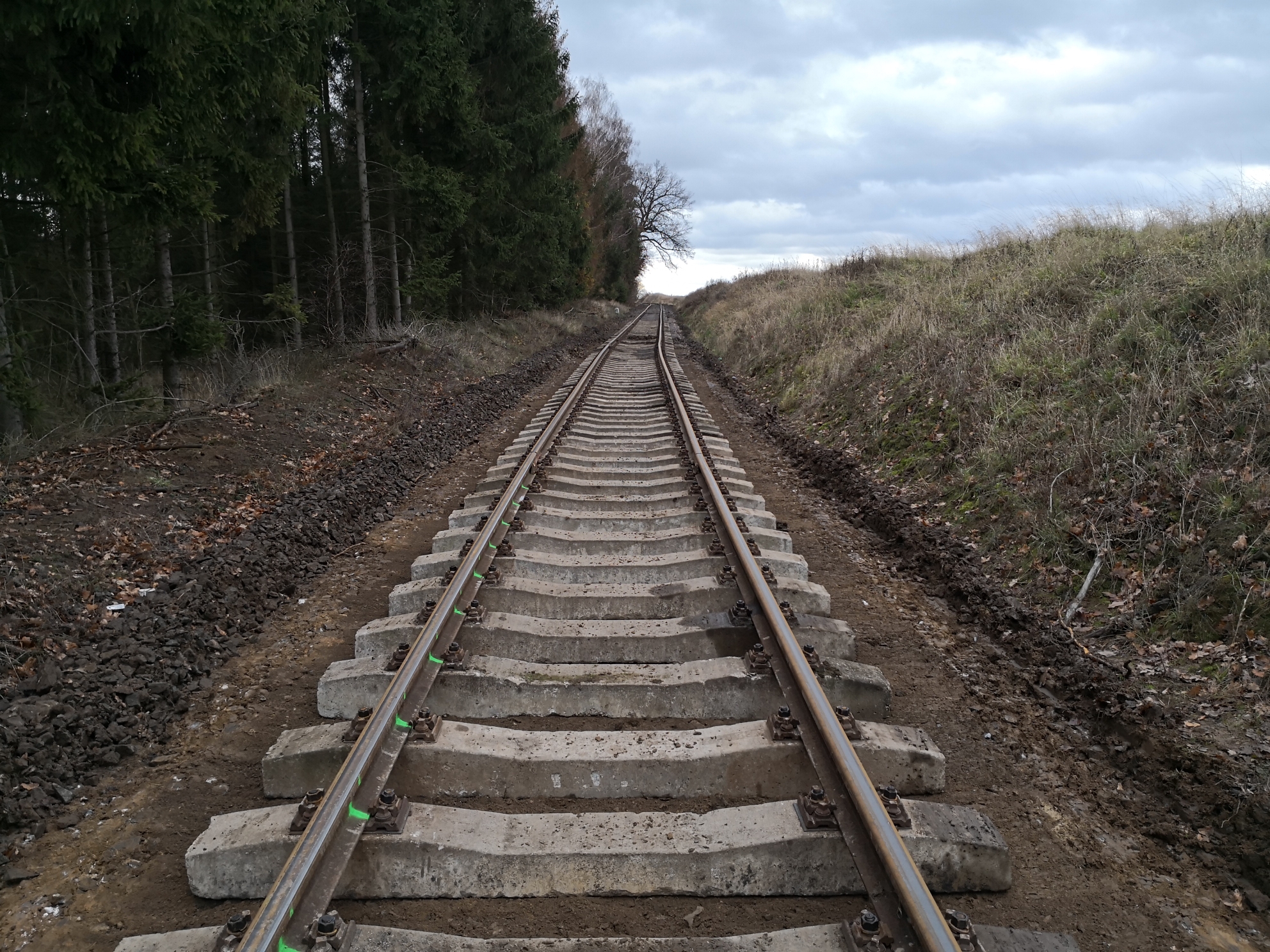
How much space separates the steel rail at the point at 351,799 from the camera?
6.82ft

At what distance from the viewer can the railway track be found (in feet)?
7.30

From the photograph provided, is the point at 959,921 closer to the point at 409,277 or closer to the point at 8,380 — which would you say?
the point at 8,380

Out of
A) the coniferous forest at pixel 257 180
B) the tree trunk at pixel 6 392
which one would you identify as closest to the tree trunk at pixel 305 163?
the coniferous forest at pixel 257 180

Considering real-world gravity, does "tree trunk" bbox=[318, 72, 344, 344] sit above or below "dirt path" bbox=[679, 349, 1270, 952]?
above

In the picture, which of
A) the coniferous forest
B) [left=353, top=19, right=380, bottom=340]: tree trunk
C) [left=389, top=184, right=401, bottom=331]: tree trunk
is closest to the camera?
the coniferous forest

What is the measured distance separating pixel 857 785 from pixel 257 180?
28.6 ft

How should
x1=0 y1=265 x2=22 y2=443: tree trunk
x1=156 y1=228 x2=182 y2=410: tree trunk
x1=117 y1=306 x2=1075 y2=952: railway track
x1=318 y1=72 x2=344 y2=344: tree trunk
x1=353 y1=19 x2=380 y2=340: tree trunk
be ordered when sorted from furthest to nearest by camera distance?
x1=318 y1=72 x2=344 y2=344: tree trunk < x1=353 y1=19 x2=380 y2=340: tree trunk < x1=156 y1=228 x2=182 y2=410: tree trunk < x1=0 y1=265 x2=22 y2=443: tree trunk < x1=117 y1=306 x2=1075 y2=952: railway track

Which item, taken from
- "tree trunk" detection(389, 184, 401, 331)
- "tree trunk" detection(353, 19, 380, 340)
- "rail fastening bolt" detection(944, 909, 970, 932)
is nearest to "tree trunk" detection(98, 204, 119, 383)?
"tree trunk" detection(353, 19, 380, 340)

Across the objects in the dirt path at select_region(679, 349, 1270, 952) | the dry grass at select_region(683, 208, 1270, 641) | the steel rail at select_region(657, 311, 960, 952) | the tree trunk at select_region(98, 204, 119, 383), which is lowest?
the dirt path at select_region(679, 349, 1270, 952)

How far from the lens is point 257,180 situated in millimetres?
8391

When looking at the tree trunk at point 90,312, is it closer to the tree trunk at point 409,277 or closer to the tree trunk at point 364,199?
the tree trunk at point 364,199

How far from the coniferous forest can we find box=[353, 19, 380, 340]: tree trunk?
0.16 ft

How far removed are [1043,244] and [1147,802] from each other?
11.3m

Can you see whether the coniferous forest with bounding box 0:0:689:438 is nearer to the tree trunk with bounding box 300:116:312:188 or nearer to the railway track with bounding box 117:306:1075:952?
the tree trunk with bounding box 300:116:312:188
